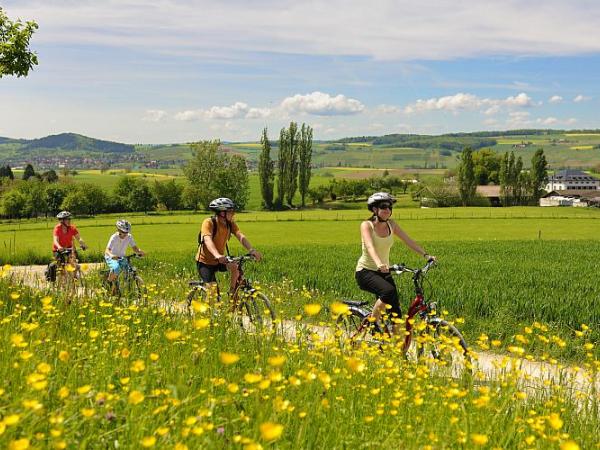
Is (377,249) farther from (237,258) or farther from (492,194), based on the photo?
(492,194)

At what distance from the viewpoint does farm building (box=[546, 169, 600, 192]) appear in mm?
164250

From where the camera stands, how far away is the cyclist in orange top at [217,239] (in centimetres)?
878

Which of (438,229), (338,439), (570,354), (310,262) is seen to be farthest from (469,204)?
(338,439)

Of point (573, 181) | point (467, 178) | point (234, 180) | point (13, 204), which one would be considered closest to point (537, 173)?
point (467, 178)

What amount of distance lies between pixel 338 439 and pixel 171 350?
78.3 inches

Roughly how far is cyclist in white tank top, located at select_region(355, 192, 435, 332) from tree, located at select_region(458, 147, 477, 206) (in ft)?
314

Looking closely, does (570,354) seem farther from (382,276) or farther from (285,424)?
(285,424)

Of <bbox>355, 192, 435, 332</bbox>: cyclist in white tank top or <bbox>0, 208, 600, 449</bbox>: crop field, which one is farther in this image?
<bbox>355, 192, 435, 332</bbox>: cyclist in white tank top

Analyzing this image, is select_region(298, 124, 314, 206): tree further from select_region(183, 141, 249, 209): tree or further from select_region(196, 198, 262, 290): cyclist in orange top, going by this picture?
select_region(196, 198, 262, 290): cyclist in orange top

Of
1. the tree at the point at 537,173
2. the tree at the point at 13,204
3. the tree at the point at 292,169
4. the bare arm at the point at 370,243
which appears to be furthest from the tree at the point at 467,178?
the bare arm at the point at 370,243

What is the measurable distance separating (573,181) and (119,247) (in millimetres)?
173316

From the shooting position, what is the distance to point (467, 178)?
99.6 metres

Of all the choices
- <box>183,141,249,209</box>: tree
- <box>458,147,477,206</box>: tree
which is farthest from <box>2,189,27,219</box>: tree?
<box>458,147,477,206</box>: tree

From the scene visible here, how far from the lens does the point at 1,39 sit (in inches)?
610
